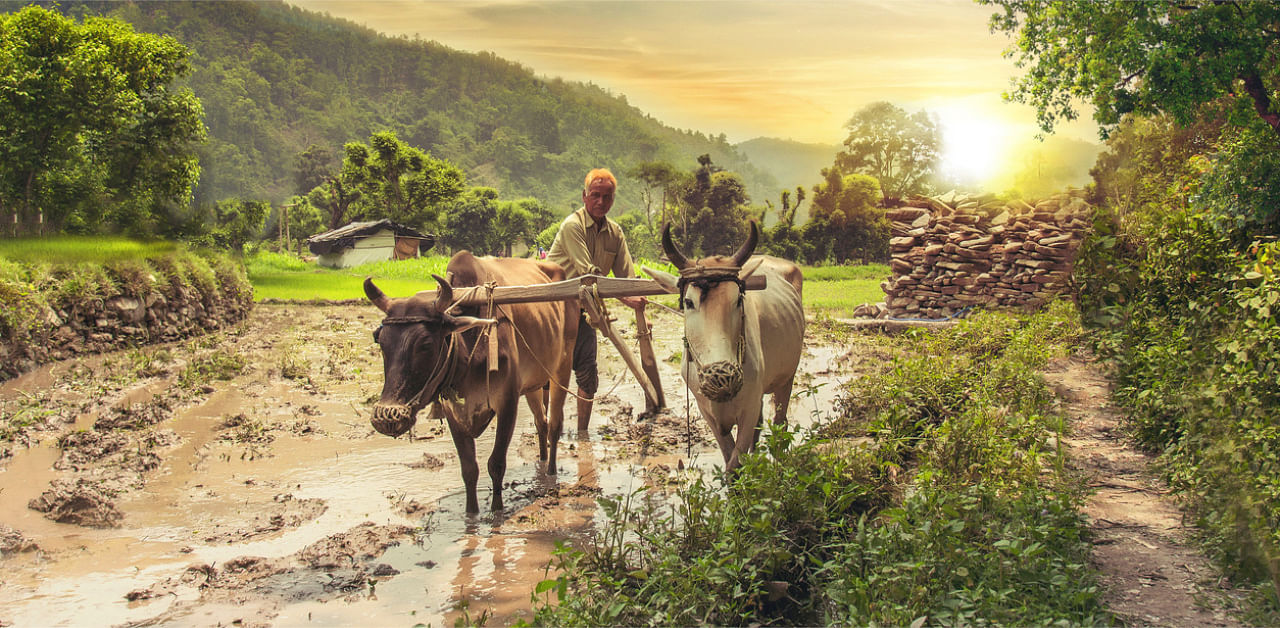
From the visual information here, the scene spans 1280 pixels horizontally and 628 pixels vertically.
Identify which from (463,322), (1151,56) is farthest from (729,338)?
(1151,56)

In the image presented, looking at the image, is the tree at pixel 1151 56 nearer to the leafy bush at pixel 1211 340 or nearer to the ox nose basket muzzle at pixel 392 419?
the leafy bush at pixel 1211 340

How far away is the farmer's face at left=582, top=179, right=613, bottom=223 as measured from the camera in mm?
7008

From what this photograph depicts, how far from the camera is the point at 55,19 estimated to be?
22453 millimetres

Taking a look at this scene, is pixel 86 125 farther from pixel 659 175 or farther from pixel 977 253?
pixel 659 175

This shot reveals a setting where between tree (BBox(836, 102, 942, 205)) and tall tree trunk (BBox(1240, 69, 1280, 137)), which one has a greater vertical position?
tree (BBox(836, 102, 942, 205))

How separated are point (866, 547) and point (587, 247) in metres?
4.19

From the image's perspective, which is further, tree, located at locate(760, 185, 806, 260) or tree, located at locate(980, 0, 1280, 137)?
tree, located at locate(760, 185, 806, 260)

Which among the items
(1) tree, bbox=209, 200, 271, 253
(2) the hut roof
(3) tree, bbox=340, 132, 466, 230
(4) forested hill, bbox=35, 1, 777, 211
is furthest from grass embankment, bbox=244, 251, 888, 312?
(4) forested hill, bbox=35, 1, 777, 211

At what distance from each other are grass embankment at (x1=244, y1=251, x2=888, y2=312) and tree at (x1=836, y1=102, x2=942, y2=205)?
569 inches

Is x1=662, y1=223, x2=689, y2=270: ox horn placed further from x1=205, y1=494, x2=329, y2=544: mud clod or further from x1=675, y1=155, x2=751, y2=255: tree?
x1=675, y1=155, x2=751, y2=255: tree

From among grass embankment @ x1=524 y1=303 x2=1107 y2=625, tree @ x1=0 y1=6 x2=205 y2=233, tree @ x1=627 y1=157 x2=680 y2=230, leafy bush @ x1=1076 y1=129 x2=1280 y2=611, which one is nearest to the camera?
grass embankment @ x1=524 y1=303 x2=1107 y2=625

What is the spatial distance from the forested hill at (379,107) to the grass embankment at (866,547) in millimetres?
95571

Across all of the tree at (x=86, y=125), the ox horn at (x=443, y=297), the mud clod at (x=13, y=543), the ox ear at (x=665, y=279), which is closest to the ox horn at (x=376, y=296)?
the ox horn at (x=443, y=297)

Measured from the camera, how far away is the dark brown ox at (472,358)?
206 inches
